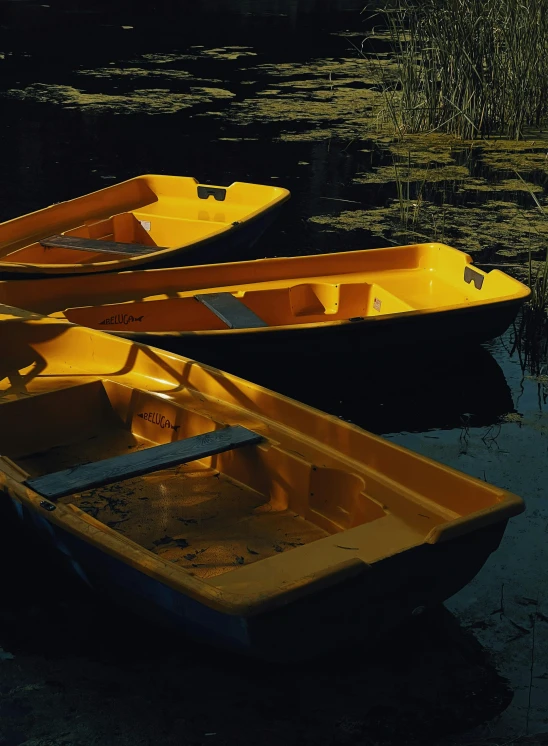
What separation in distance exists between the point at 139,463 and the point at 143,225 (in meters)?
3.29

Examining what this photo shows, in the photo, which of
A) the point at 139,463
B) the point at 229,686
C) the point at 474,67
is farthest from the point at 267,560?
the point at 474,67

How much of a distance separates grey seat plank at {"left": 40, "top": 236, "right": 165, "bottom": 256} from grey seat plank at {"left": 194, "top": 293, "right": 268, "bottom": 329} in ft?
2.18

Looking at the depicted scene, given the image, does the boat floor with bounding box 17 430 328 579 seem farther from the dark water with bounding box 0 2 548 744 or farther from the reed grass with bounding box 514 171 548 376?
the reed grass with bounding box 514 171 548 376

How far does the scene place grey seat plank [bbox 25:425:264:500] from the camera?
3.36 metres

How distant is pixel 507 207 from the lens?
24.7ft

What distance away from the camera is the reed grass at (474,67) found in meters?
8.22

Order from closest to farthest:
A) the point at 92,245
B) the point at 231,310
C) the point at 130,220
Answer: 1. the point at 231,310
2. the point at 92,245
3. the point at 130,220

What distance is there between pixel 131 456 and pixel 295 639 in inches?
37.9

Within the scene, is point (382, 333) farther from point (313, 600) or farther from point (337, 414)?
point (313, 600)

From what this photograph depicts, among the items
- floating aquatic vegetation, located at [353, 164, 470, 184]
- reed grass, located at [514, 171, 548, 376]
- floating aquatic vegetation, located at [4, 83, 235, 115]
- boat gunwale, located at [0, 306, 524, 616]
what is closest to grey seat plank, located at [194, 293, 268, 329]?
boat gunwale, located at [0, 306, 524, 616]

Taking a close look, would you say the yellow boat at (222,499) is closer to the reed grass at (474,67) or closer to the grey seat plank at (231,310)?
the grey seat plank at (231,310)

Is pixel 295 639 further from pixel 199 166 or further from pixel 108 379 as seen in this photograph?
pixel 199 166

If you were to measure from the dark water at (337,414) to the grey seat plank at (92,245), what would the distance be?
1283 millimetres

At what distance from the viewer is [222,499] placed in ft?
12.3
